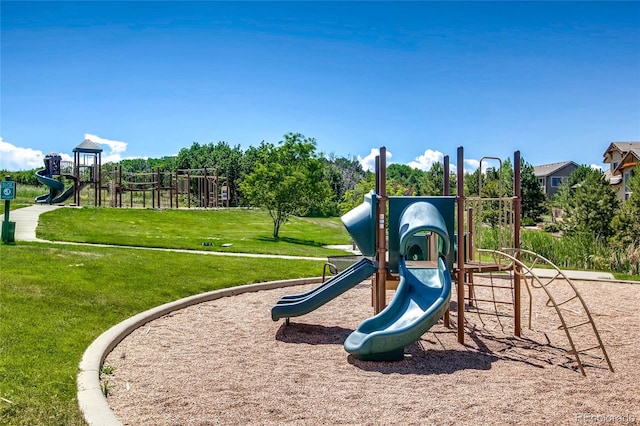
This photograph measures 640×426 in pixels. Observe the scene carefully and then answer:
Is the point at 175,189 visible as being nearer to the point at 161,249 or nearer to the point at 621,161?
the point at 161,249

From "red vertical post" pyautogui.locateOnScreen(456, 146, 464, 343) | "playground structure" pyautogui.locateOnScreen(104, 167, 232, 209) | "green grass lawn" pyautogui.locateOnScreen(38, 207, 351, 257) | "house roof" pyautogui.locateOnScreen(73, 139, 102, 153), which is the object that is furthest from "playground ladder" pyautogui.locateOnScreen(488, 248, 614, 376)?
"house roof" pyautogui.locateOnScreen(73, 139, 102, 153)

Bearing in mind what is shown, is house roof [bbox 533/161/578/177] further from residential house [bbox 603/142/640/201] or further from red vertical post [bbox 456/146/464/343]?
red vertical post [bbox 456/146/464/343]

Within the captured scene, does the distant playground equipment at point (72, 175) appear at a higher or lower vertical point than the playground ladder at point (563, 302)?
higher

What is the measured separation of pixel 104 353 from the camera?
6562 millimetres

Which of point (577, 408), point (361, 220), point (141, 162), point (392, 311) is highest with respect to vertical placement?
point (141, 162)

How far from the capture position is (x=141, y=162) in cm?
11488

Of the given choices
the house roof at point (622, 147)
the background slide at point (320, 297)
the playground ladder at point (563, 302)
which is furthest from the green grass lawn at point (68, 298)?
the house roof at point (622, 147)

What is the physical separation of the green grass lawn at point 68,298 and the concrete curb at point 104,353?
0.34 ft

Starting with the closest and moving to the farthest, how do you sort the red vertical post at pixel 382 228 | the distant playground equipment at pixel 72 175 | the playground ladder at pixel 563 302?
the playground ladder at pixel 563 302
the red vertical post at pixel 382 228
the distant playground equipment at pixel 72 175

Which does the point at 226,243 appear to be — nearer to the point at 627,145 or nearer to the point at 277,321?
the point at 277,321

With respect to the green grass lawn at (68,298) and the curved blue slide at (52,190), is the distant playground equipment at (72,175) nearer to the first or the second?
the curved blue slide at (52,190)

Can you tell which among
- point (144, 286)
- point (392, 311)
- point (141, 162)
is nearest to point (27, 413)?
point (392, 311)

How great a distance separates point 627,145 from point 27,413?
5368cm

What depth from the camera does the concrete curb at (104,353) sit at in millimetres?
4645
